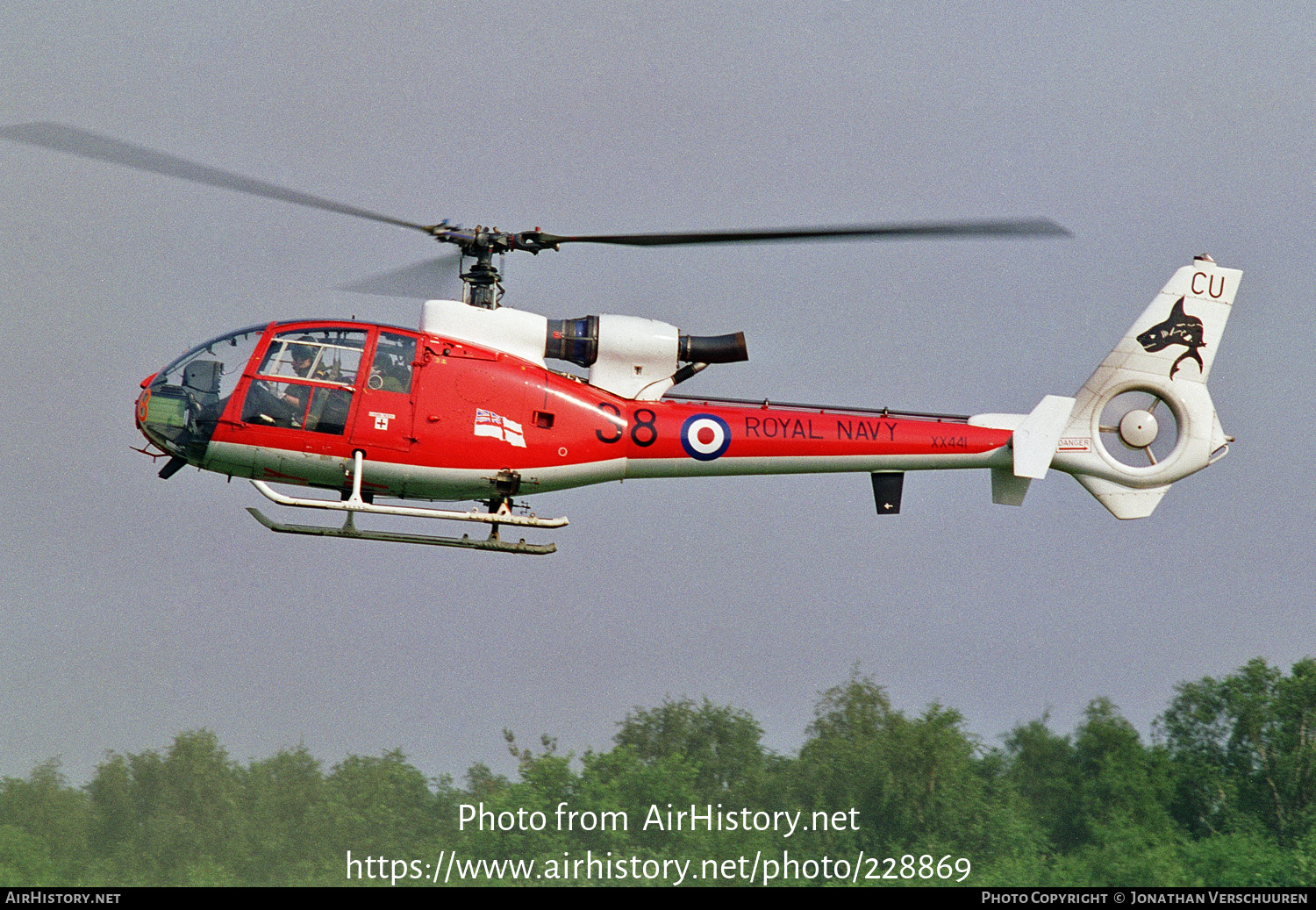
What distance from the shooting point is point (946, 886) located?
20.8 m

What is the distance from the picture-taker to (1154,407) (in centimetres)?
1645

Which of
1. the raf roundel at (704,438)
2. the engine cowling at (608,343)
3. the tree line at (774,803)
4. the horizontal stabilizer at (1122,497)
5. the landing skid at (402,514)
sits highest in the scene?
the engine cowling at (608,343)

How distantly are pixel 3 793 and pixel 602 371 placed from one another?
41.0 feet

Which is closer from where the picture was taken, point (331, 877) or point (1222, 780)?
point (331, 877)

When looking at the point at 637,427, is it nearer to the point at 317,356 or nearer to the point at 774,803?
the point at 317,356

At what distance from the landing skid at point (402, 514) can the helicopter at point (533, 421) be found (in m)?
0.02

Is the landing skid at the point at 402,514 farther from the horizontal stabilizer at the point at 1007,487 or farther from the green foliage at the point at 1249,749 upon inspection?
the green foliage at the point at 1249,749

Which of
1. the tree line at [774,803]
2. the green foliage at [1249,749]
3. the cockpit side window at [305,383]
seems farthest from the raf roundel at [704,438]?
the green foliage at [1249,749]

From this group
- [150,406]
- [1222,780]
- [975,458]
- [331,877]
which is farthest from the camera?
[1222,780]

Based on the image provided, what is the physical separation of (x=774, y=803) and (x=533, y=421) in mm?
9275

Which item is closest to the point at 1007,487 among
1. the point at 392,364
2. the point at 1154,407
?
the point at 1154,407

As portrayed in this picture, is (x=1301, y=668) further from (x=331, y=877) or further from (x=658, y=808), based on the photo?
(x=331, y=877)

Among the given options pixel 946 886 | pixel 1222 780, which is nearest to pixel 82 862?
pixel 946 886

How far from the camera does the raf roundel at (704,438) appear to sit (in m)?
15.1
